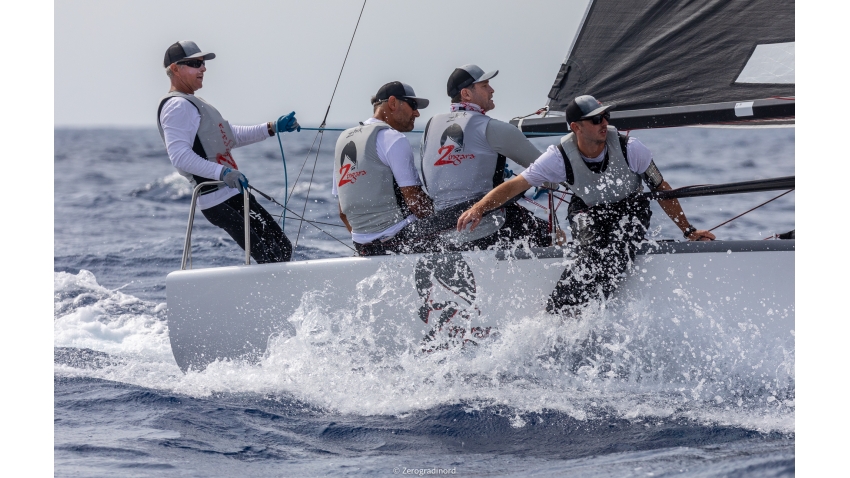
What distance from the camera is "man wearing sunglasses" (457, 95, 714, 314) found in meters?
3.11

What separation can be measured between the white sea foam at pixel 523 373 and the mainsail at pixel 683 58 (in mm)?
906

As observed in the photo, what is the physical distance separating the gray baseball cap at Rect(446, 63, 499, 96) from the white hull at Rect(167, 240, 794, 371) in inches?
27.2

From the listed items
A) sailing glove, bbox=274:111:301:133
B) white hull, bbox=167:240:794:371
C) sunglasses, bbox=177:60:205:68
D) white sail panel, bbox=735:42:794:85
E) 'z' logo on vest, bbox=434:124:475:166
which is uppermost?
sunglasses, bbox=177:60:205:68

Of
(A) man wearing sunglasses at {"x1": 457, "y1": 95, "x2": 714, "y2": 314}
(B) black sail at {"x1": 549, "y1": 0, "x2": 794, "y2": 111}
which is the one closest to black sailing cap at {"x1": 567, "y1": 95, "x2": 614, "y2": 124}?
(A) man wearing sunglasses at {"x1": 457, "y1": 95, "x2": 714, "y2": 314}

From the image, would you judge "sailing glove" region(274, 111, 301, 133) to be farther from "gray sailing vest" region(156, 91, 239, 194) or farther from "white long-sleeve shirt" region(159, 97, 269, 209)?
"white long-sleeve shirt" region(159, 97, 269, 209)

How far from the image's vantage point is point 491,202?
10.3ft

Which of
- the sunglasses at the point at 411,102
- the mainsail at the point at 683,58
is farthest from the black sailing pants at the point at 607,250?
the sunglasses at the point at 411,102

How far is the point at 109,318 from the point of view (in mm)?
5258

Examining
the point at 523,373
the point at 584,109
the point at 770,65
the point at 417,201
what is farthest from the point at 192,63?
the point at 770,65

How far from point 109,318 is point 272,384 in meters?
2.14

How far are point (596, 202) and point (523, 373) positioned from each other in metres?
0.70

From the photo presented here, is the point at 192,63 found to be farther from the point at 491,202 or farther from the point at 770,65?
the point at 770,65
